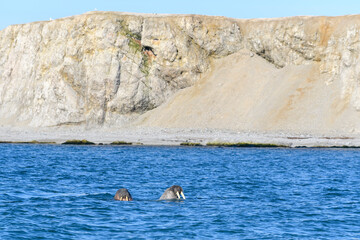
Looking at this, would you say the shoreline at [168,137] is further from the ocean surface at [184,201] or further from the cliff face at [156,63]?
the ocean surface at [184,201]

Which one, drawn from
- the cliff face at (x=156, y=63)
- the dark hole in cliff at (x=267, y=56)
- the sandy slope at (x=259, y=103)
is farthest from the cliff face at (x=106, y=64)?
the dark hole in cliff at (x=267, y=56)

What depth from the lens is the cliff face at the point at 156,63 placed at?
86.1 metres

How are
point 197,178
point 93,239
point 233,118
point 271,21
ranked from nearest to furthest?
1. point 93,239
2. point 197,178
3. point 233,118
4. point 271,21

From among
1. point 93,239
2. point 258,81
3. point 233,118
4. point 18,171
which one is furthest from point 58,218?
Result: point 258,81

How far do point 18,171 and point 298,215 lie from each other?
74.3 ft

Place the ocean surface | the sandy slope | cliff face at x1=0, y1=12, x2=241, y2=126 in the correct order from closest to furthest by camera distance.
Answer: the ocean surface → the sandy slope → cliff face at x1=0, y1=12, x2=241, y2=126

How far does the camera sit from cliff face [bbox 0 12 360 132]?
8612 cm

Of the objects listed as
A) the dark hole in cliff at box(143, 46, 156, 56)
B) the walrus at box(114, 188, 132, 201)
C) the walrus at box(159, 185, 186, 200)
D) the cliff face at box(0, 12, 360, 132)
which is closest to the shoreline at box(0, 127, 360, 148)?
the cliff face at box(0, 12, 360, 132)

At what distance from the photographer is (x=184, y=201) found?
26.4 meters

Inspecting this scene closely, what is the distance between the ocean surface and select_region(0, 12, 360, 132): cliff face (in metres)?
34.0

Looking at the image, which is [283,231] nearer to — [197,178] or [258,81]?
[197,178]

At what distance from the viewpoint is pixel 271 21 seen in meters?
94.4

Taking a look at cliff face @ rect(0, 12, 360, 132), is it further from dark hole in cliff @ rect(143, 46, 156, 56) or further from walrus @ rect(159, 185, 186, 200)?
walrus @ rect(159, 185, 186, 200)

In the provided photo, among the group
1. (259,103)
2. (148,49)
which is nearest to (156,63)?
(148,49)
